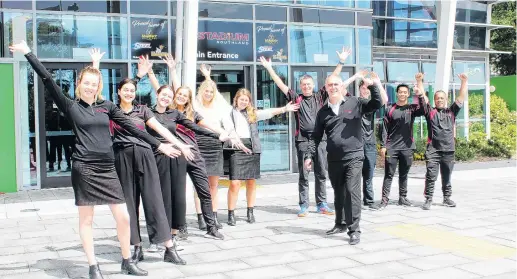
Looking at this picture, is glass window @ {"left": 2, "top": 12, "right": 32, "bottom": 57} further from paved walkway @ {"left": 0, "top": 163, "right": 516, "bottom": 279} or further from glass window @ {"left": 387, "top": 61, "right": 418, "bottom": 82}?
glass window @ {"left": 387, "top": 61, "right": 418, "bottom": 82}

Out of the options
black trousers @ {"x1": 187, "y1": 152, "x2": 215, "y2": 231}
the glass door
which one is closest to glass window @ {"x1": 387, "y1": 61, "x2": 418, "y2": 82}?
the glass door

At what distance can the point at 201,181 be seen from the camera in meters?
6.12

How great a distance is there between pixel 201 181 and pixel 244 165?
94cm

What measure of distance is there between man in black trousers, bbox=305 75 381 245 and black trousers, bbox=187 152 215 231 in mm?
1451

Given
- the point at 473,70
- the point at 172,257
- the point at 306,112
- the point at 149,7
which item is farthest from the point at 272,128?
the point at 473,70

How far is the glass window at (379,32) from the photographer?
53.3 feet

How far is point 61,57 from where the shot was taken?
423 inches

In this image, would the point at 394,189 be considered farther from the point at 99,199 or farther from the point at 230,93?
the point at 99,199

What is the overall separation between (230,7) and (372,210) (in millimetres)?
6121

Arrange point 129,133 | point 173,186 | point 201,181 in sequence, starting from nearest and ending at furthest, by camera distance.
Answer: point 129,133 < point 173,186 < point 201,181

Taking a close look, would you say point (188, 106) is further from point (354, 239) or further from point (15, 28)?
point (15, 28)

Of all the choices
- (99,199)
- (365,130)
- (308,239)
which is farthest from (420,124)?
(99,199)

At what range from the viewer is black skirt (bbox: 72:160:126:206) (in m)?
4.56

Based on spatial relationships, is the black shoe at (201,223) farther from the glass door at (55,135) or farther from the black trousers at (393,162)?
the glass door at (55,135)
